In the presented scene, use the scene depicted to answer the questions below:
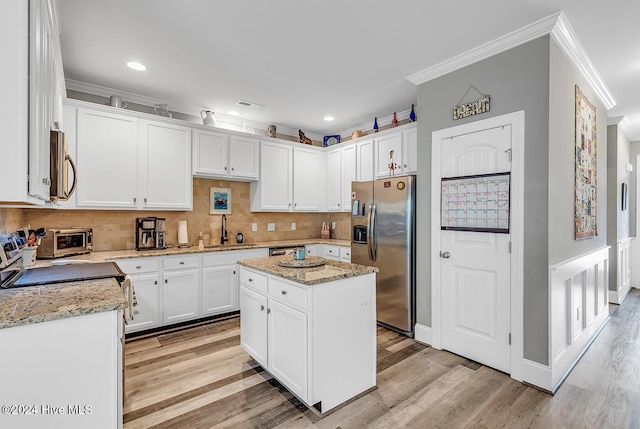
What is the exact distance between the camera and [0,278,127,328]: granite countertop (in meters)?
1.18

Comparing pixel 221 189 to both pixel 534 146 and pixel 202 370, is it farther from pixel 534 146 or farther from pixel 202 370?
pixel 534 146

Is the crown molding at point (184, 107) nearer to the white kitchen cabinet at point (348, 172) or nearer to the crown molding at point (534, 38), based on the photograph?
the white kitchen cabinet at point (348, 172)

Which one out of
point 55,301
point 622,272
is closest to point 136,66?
point 55,301

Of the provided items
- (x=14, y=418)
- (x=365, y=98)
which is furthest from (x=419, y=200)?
(x=14, y=418)

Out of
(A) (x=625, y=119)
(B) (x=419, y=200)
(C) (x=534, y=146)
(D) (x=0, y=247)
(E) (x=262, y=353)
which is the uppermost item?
(A) (x=625, y=119)

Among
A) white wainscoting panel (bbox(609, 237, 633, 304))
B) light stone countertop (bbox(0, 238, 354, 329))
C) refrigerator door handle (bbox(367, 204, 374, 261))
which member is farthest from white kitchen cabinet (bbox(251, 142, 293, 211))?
white wainscoting panel (bbox(609, 237, 633, 304))

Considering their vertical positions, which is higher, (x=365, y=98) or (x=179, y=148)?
(x=365, y=98)

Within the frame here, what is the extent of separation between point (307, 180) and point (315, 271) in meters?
2.89

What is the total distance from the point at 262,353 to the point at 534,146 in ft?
8.39

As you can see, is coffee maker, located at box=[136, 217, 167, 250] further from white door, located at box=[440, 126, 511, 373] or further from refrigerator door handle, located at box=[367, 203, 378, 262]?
white door, located at box=[440, 126, 511, 373]

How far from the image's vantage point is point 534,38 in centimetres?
234

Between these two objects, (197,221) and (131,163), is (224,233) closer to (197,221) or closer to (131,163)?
(197,221)

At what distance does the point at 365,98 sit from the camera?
3.78 metres

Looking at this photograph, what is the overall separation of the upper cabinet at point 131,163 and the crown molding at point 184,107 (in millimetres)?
356
